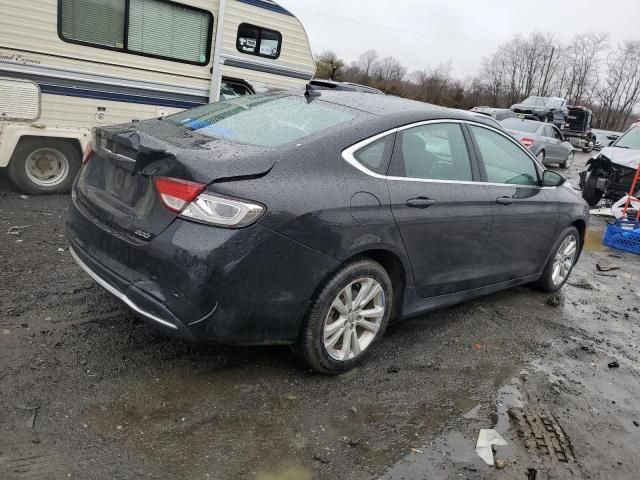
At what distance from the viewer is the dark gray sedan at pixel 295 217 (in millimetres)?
2686

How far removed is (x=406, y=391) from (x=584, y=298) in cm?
319

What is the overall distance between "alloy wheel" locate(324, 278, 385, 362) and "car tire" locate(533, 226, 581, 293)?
254 cm

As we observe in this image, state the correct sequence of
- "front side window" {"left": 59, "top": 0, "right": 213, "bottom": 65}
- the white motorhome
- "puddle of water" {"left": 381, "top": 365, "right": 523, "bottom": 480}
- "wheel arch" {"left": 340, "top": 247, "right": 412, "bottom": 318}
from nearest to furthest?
"puddle of water" {"left": 381, "top": 365, "right": 523, "bottom": 480} < "wheel arch" {"left": 340, "top": 247, "right": 412, "bottom": 318} < the white motorhome < "front side window" {"left": 59, "top": 0, "right": 213, "bottom": 65}

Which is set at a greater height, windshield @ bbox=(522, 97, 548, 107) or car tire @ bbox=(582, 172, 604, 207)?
windshield @ bbox=(522, 97, 548, 107)

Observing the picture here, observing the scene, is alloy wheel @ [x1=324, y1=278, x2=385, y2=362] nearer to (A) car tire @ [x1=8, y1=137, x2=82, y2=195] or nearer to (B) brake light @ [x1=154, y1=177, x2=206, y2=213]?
(B) brake light @ [x1=154, y1=177, x2=206, y2=213]

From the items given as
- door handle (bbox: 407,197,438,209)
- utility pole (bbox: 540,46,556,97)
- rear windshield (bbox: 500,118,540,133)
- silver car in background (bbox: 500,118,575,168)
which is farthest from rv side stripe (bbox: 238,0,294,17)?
utility pole (bbox: 540,46,556,97)

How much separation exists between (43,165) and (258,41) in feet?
11.3

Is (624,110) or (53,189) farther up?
(624,110)

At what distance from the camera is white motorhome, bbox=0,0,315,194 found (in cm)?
606

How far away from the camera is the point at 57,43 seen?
20.4 ft

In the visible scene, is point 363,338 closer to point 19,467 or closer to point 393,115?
point 393,115

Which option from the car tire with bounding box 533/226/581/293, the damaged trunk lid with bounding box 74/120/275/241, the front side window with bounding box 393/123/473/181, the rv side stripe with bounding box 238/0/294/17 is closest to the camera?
the damaged trunk lid with bounding box 74/120/275/241

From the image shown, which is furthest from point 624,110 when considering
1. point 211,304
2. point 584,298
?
point 211,304

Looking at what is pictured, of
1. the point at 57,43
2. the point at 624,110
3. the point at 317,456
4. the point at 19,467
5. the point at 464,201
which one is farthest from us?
the point at 624,110
